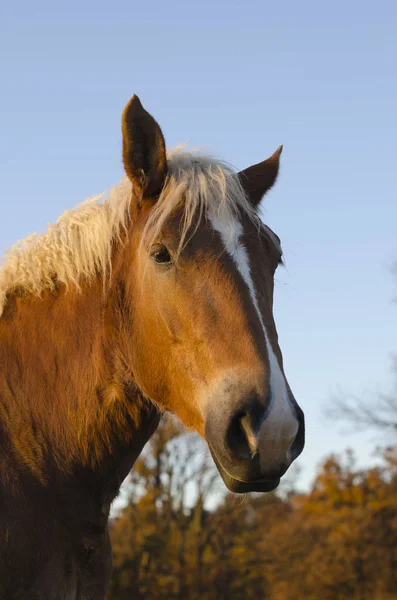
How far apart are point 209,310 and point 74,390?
2.94 ft

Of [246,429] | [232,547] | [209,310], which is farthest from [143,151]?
[232,547]

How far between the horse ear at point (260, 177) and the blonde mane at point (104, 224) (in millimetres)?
161

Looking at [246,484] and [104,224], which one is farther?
[104,224]

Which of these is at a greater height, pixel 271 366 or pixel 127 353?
pixel 271 366

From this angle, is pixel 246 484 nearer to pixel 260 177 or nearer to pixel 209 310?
pixel 209 310

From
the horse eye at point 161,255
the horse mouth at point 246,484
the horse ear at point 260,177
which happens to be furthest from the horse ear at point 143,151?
the horse mouth at point 246,484

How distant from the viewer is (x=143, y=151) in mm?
3963

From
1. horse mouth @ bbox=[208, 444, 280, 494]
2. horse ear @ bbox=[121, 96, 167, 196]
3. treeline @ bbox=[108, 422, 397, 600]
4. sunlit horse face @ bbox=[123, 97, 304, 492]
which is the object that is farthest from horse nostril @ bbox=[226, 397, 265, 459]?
treeline @ bbox=[108, 422, 397, 600]

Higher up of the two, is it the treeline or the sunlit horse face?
the sunlit horse face

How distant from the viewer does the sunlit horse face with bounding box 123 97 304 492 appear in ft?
10.2

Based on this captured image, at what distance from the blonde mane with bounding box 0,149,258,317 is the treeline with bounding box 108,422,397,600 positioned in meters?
19.6

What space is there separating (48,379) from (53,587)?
105 cm

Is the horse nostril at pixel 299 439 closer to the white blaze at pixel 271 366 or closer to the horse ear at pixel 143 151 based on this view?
the white blaze at pixel 271 366

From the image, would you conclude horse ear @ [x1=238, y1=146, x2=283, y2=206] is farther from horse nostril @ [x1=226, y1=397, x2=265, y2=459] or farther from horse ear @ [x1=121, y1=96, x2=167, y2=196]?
horse nostril @ [x1=226, y1=397, x2=265, y2=459]
